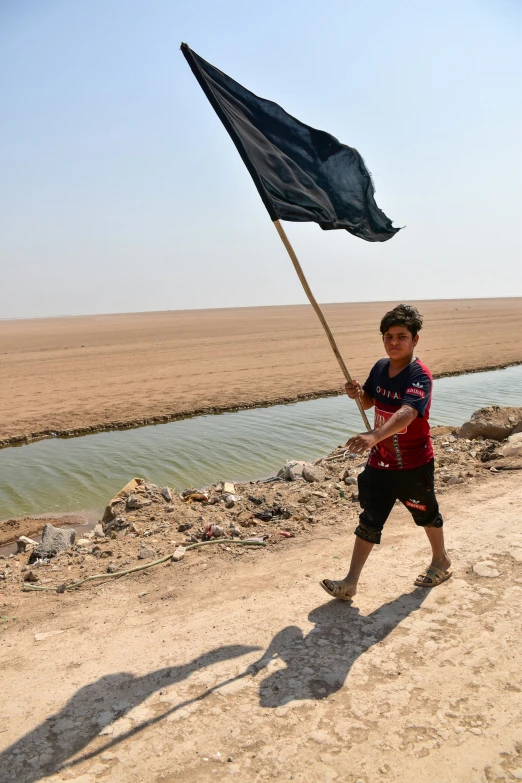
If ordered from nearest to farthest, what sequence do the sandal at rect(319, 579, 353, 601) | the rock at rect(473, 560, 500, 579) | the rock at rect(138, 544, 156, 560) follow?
the sandal at rect(319, 579, 353, 601) < the rock at rect(473, 560, 500, 579) < the rock at rect(138, 544, 156, 560)

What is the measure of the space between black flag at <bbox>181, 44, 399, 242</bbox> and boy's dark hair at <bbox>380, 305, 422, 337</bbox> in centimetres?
99

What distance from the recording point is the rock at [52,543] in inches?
229

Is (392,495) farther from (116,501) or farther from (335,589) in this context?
(116,501)

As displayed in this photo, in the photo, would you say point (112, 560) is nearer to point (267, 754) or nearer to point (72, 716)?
point (72, 716)

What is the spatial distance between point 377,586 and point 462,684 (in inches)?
42.9

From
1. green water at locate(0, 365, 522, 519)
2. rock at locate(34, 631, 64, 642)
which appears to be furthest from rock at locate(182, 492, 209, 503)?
rock at locate(34, 631, 64, 642)

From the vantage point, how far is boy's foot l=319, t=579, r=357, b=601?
146 inches

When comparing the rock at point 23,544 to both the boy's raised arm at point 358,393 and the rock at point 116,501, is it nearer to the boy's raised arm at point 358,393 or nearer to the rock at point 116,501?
the rock at point 116,501

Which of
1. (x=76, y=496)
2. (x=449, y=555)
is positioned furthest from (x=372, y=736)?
(x=76, y=496)

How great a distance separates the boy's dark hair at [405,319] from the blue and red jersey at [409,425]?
208mm

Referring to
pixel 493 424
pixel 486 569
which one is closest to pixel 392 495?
pixel 486 569

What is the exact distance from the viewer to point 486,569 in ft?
13.5

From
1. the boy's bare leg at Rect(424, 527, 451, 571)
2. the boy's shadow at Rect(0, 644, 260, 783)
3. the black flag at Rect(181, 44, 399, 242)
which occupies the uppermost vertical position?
the black flag at Rect(181, 44, 399, 242)

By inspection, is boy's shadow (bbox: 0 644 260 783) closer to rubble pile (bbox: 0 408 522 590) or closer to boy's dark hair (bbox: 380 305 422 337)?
rubble pile (bbox: 0 408 522 590)
